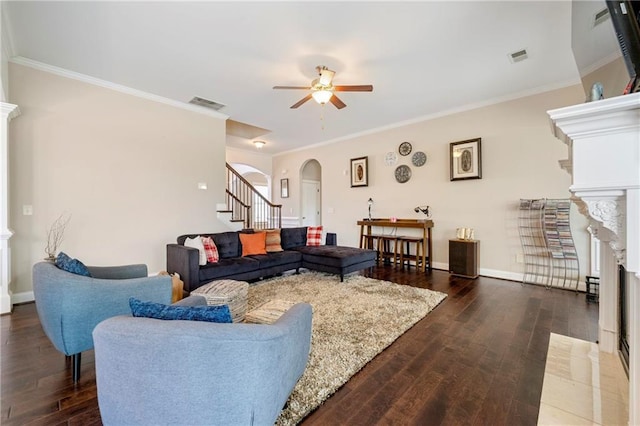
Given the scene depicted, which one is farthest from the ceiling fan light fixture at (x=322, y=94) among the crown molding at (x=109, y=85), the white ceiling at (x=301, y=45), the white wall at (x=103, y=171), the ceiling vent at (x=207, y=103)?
the white wall at (x=103, y=171)

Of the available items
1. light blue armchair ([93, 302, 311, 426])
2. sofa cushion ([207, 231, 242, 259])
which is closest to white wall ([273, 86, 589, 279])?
sofa cushion ([207, 231, 242, 259])

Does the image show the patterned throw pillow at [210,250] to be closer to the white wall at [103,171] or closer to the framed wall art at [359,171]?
the white wall at [103,171]

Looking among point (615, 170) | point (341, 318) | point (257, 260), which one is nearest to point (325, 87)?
point (257, 260)

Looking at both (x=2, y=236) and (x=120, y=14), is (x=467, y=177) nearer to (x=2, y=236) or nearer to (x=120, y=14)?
(x=120, y=14)

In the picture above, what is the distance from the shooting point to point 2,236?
286cm

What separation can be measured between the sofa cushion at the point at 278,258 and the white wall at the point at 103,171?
5.27ft

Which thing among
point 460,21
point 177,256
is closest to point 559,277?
point 460,21

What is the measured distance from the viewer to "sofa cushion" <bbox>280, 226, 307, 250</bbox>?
4879 mm

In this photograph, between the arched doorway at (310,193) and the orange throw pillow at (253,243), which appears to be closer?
the orange throw pillow at (253,243)

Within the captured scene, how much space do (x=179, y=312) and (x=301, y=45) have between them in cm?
295

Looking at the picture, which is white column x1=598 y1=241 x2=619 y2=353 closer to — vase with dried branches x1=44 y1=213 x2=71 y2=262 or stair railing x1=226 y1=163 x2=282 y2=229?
stair railing x1=226 y1=163 x2=282 y2=229

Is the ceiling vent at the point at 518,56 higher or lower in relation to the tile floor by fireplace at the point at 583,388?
higher

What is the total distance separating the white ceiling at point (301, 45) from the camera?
244 centimetres

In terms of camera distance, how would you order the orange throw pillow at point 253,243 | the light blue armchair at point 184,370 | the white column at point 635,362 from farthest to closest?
1. the orange throw pillow at point 253,243
2. the white column at point 635,362
3. the light blue armchair at point 184,370
